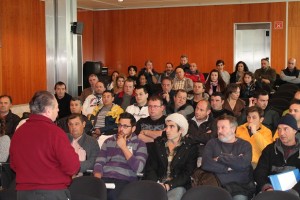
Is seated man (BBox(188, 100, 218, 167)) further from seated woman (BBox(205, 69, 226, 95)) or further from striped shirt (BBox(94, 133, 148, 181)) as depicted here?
seated woman (BBox(205, 69, 226, 95))

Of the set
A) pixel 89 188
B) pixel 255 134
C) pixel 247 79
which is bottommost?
pixel 89 188

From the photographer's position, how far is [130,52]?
1569cm

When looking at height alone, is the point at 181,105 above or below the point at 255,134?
above

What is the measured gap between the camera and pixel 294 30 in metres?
13.7

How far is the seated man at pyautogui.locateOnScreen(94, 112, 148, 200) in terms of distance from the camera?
15.4 ft

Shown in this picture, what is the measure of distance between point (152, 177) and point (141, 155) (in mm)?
259

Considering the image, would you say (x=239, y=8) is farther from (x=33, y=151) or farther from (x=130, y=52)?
(x=33, y=151)

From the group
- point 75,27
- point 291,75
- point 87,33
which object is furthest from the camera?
point 87,33

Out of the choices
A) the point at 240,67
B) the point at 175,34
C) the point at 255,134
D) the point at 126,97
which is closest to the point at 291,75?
the point at 240,67

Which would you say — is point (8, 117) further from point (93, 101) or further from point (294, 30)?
point (294, 30)

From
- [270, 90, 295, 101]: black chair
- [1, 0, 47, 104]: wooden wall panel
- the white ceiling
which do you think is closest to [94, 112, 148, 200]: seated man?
[270, 90, 295, 101]: black chair

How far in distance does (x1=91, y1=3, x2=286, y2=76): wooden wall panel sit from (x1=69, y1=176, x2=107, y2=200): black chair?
427 inches

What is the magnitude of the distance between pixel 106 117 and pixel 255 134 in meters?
2.50

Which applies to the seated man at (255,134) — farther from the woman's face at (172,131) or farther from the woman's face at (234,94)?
the woman's face at (234,94)
